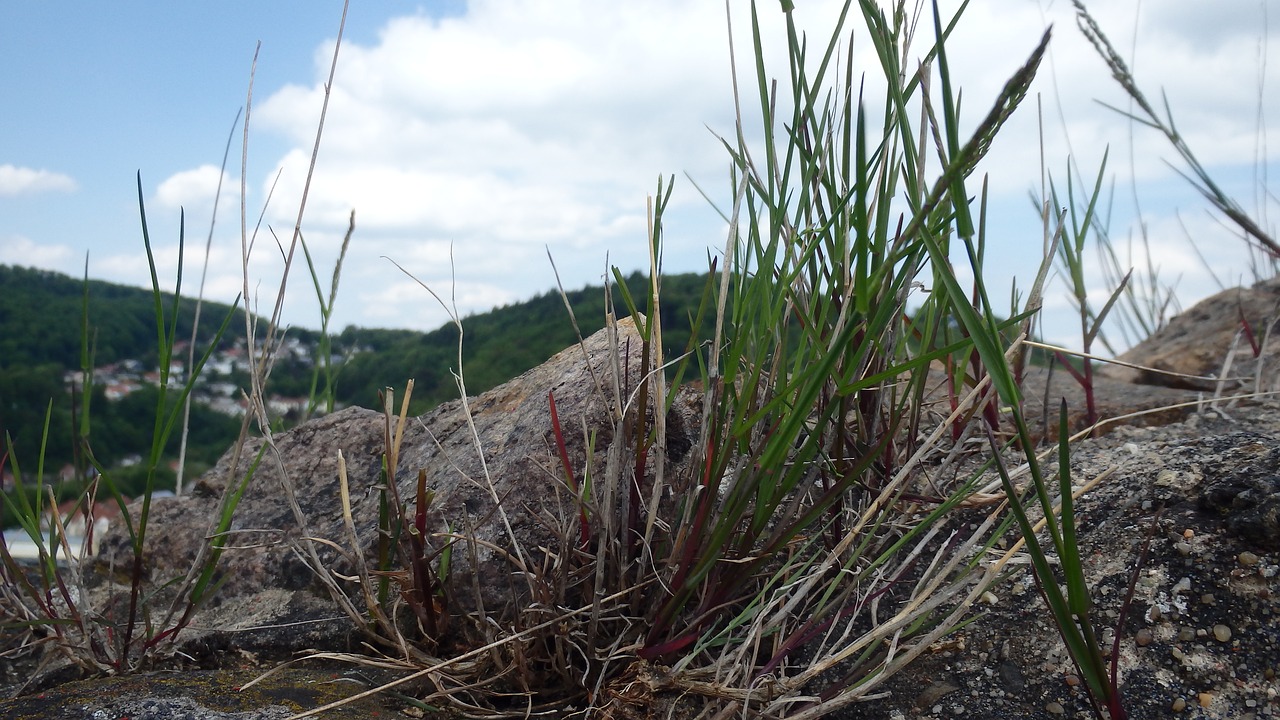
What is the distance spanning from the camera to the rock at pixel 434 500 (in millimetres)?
1207

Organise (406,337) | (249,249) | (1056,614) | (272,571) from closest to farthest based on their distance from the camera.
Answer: (1056,614), (249,249), (272,571), (406,337)

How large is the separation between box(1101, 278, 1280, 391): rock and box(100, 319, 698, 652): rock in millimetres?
2429

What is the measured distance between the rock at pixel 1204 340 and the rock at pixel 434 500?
7.97 feet

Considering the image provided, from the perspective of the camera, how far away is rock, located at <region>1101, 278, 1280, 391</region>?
9.95ft

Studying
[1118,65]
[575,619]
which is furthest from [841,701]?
[1118,65]

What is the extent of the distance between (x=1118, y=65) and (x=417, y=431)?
1.42 meters

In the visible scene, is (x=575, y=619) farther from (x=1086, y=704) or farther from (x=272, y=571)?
(x=272, y=571)

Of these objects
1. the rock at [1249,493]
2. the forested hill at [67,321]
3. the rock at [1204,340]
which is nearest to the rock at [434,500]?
the rock at [1249,493]

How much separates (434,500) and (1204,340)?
3.31 metres

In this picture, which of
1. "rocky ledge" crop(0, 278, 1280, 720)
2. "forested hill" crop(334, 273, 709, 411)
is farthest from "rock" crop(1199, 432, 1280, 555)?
"forested hill" crop(334, 273, 709, 411)

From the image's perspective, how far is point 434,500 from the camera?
142 centimetres

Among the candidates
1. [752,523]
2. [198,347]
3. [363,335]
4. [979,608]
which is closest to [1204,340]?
[979,608]

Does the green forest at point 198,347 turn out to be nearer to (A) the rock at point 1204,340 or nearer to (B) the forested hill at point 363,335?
(B) the forested hill at point 363,335

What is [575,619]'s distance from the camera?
1.08 m
